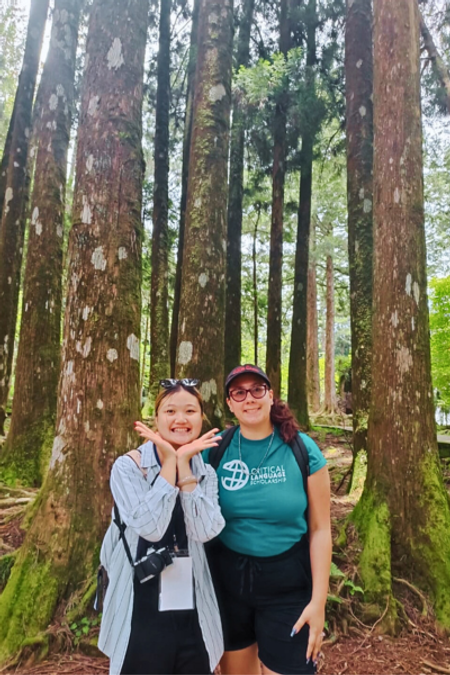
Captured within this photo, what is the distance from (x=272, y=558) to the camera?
6.80ft

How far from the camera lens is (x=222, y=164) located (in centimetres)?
622

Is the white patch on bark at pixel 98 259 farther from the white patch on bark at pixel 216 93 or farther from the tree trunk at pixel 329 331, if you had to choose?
the tree trunk at pixel 329 331

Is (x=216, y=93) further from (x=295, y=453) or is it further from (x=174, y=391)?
(x=295, y=453)

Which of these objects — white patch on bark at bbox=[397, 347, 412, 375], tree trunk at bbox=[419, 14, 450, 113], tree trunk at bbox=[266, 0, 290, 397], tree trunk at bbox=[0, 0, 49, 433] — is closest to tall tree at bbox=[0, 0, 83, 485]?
tree trunk at bbox=[0, 0, 49, 433]

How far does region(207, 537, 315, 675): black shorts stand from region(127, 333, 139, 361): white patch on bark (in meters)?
1.99

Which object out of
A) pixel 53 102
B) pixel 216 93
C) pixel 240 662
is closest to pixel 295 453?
pixel 240 662

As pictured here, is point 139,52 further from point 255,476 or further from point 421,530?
point 421,530

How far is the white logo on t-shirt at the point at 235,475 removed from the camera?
2.11 meters

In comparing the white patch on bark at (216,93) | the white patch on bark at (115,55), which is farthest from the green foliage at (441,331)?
the white patch on bark at (115,55)

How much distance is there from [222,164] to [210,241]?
1.16 metres

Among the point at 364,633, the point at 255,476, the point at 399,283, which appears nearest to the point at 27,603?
the point at 255,476

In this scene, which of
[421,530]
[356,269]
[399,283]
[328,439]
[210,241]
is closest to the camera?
[421,530]

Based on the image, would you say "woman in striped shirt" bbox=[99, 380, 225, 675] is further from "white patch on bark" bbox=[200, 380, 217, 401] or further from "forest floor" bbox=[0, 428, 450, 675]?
"white patch on bark" bbox=[200, 380, 217, 401]

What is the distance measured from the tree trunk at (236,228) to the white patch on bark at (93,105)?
25.2ft
